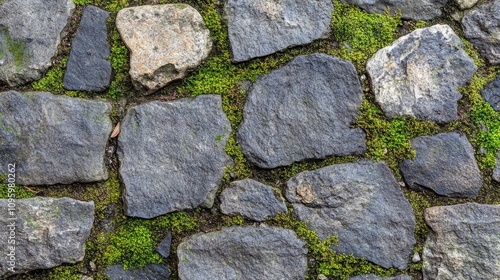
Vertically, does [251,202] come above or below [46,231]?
above

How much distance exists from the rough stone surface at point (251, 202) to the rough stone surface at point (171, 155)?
2.3 inches

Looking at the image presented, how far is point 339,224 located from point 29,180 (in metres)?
1.09

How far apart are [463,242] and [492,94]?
1.79 feet

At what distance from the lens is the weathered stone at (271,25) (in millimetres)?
1844

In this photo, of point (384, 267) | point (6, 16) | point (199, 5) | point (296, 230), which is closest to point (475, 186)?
point (384, 267)

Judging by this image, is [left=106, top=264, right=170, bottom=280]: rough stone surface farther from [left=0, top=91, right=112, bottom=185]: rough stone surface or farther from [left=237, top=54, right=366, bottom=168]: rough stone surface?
[left=237, top=54, right=366, bottom=168]: rough stone surface

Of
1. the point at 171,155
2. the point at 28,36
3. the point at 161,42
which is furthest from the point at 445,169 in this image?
the point at 28,36

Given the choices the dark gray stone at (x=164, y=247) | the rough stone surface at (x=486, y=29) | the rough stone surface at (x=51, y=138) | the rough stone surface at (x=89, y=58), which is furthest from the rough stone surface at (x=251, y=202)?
the rough stone surface at (x=486, y=29)

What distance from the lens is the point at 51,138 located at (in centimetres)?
175

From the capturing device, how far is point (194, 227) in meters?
1.77

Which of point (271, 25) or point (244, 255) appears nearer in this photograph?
point (244, 255)

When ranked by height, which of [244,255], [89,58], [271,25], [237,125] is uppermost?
[271,25]

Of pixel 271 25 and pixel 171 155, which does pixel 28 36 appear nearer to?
pixel 171 155

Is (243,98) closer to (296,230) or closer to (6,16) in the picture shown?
(296,230)
